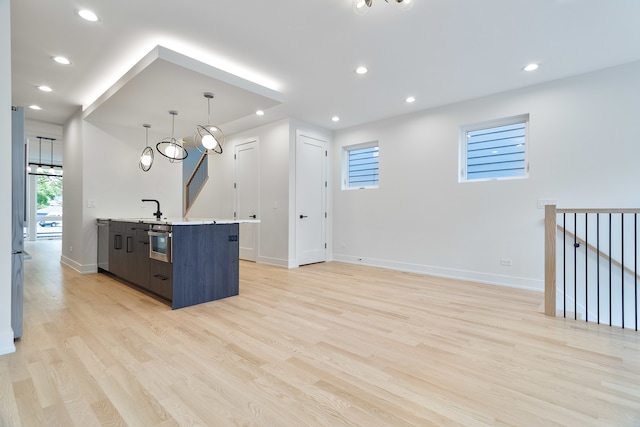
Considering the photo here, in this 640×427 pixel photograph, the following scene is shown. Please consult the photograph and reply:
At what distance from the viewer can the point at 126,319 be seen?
286cm

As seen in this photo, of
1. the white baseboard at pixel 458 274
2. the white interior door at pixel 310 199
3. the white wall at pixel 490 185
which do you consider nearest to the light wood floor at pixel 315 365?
the white baseboard at pixel 458 274

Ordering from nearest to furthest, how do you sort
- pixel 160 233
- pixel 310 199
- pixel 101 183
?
pixel 160 233, pixel 101 183, pixel 310 199

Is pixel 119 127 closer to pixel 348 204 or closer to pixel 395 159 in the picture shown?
pixel 348 204

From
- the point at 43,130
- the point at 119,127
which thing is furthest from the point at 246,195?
the point at 43,130

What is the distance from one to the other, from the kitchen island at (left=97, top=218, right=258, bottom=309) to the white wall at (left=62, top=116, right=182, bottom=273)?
156 cm

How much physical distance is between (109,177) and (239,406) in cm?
520

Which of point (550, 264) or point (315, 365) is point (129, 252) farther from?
point (550, 264)

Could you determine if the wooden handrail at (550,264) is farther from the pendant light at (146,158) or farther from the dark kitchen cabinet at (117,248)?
the pendant light at (146,158)

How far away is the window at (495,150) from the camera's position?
4316 millimetres

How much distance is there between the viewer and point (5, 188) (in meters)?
2.17

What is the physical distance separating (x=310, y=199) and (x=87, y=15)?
4084 millimetres

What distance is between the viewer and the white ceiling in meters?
2.57

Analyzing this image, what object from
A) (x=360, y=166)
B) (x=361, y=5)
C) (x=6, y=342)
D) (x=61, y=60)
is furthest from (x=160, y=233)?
(x=360, y=166)

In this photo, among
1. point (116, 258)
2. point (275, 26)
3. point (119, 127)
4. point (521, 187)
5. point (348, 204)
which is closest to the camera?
point (275, 26)
